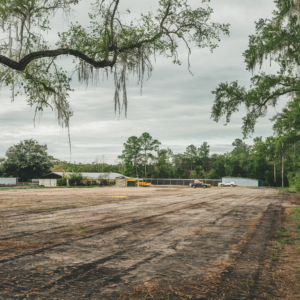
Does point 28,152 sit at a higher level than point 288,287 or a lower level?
higher

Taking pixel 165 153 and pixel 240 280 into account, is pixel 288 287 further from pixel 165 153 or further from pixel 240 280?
pixel 165 153

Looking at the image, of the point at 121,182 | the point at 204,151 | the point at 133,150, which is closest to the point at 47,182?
the point at 121,182

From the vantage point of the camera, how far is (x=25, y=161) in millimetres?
62000

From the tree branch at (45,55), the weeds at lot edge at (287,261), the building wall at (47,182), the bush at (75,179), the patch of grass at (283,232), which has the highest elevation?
the tree branch at (45,55)

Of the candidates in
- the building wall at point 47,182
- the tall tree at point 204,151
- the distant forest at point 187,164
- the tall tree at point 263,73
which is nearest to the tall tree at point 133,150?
the distant forest at point 187,164

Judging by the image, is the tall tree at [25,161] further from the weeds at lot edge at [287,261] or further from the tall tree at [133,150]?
the weeds at lot edge at [287,261]

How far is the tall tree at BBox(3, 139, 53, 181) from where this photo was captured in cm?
6184

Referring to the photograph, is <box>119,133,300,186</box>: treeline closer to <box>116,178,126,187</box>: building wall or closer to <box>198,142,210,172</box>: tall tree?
<box>198,142,210,172</box>: tall tree

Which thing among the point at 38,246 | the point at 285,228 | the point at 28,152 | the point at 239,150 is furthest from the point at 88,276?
the point at 239,150

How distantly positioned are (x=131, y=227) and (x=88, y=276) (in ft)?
12.3

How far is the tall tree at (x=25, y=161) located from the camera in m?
61.8

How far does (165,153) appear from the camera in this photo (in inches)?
4082

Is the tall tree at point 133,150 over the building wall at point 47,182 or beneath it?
over

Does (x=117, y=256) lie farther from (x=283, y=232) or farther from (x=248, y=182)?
(x=248, y=182)
